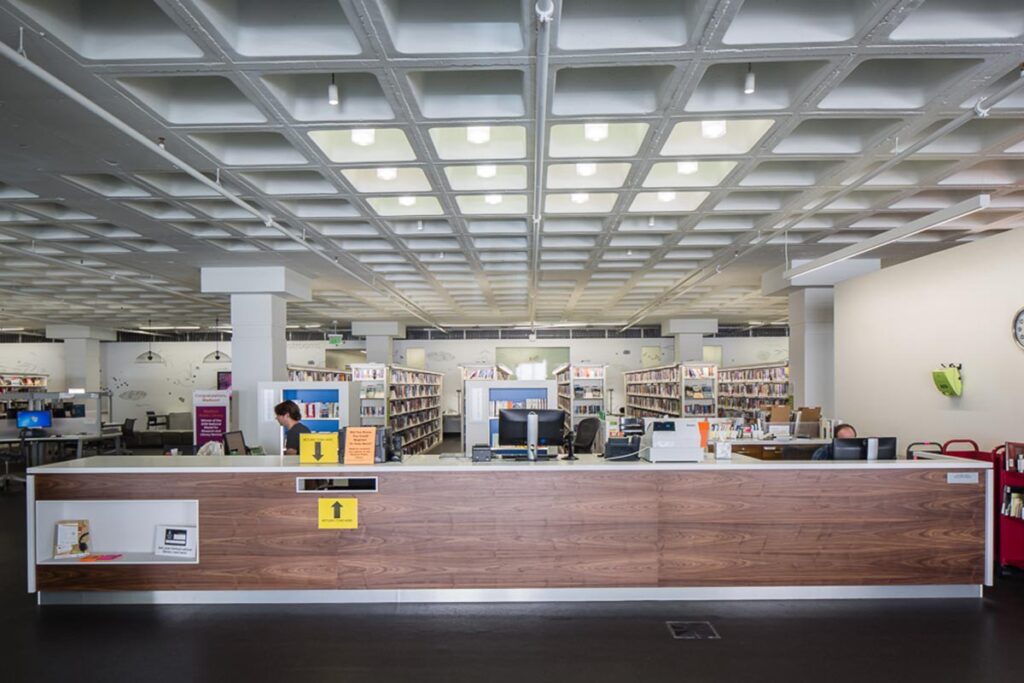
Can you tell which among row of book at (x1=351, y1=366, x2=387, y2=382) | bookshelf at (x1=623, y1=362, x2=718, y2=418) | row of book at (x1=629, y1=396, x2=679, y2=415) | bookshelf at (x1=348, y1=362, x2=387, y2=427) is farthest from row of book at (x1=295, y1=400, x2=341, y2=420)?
row of book at (x1=629, y1=396, x2=679, y2=415)

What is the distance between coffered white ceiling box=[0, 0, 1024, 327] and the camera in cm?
328

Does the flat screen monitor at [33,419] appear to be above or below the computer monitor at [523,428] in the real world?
below

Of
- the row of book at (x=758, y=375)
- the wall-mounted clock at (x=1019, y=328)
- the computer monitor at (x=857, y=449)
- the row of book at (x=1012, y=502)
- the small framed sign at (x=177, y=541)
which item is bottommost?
the small framed sign at (x=177, y=541)

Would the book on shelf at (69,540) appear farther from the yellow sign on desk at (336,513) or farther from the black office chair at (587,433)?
the black office chair at (587,433)

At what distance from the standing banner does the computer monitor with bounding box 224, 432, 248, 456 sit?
92.0 inches

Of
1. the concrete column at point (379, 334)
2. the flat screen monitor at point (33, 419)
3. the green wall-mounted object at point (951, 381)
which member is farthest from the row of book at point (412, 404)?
the green wall-mounted object at point (951, 381)

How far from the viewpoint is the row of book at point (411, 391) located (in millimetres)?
12148

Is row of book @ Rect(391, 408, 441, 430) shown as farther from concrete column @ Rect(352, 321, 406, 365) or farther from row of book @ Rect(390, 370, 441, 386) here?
concrete column @ Rect(352, 321, 406, 365)

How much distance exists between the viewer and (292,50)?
3.36 metres

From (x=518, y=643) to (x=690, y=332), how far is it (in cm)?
1474

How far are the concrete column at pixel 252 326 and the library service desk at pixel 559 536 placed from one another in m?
4.99

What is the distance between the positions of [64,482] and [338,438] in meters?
2.06

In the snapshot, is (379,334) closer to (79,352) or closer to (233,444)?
(79,352)

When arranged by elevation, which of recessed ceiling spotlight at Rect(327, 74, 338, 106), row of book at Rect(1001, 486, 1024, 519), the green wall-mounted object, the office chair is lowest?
row of book at Rect(1001, 486, 1024, 519)
